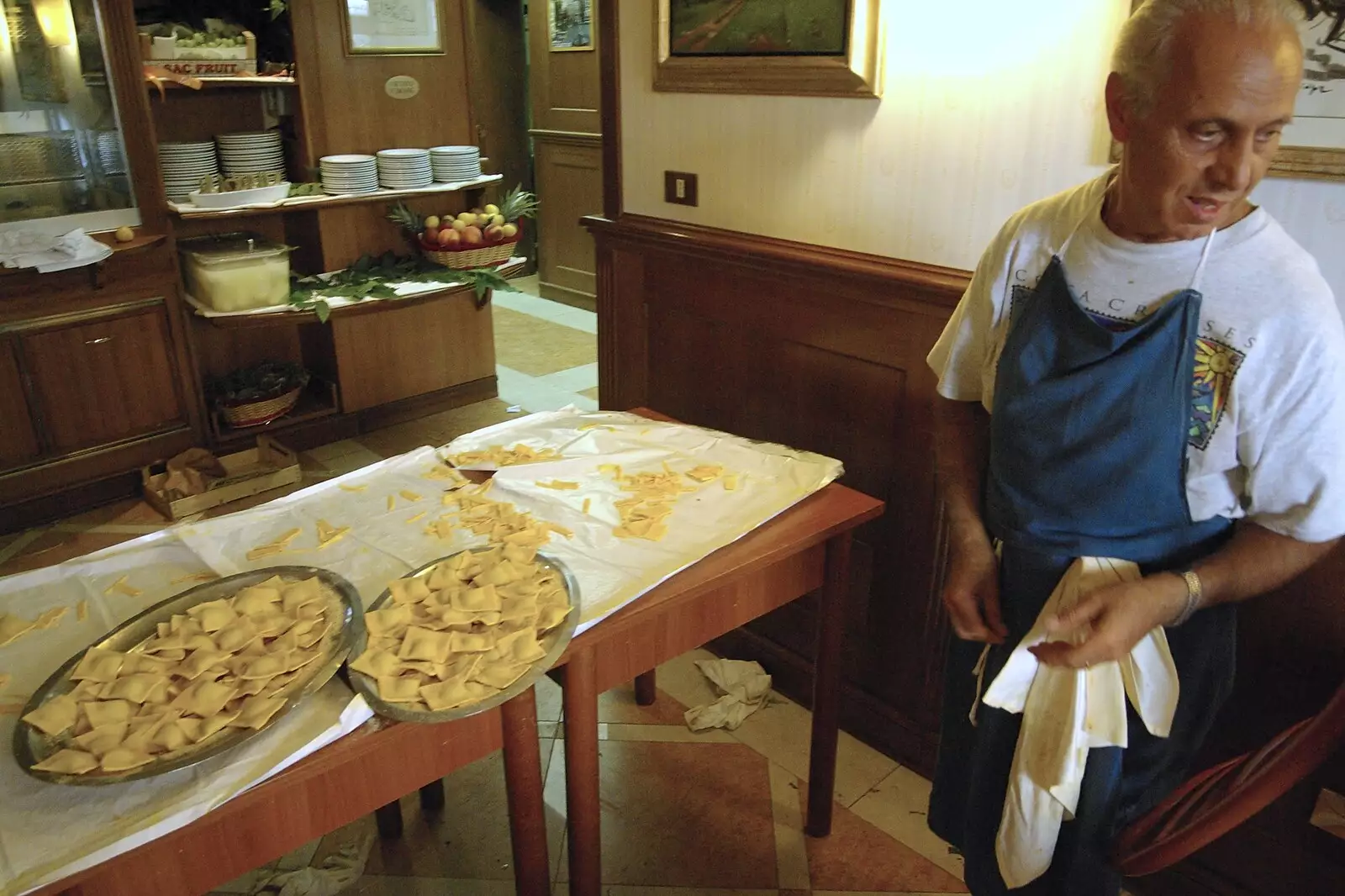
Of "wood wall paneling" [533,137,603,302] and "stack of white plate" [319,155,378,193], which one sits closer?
"stack of white plate" [319,155,378,193]

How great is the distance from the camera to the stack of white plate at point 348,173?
3.54m

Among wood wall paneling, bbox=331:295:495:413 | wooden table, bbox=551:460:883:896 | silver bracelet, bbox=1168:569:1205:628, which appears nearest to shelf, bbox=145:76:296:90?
wood wall paneling, bbox=331:295:495:413

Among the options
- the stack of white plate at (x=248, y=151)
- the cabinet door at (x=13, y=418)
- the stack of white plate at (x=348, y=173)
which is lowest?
the cabinet door at (x=13, y=418)

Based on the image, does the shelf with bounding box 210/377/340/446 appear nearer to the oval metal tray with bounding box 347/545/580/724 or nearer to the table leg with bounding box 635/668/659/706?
the table leg with bounding box 635/668/659/706

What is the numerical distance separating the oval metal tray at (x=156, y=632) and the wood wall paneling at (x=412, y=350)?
267cm

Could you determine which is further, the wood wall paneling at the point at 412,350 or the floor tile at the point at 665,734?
the wood wall paneling at the point at 412,350

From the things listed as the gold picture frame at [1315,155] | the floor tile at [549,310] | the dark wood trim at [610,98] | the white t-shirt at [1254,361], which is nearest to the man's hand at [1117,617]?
the white t-shirt at [1254,361]

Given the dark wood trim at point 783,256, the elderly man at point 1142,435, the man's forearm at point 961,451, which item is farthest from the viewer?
the dark wood trim at point 783,256

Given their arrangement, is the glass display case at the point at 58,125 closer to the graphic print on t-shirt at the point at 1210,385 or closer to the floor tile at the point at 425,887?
the floor tile at the point at 425,887

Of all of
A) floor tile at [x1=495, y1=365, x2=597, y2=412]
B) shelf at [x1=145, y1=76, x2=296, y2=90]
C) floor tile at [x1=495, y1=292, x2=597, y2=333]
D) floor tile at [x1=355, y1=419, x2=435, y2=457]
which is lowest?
floor tile at [x1=355, y1=419, x2=435, y2=457]

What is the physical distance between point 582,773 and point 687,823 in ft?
2.54

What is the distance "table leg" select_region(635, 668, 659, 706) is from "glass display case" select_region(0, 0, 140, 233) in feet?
7.84

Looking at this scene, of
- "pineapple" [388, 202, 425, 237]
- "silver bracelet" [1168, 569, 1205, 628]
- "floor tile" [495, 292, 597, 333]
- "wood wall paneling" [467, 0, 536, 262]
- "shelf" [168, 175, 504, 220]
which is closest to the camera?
"silver bracelet" [1168, 569, 1205, 628]

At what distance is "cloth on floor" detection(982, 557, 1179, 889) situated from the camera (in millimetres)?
1140
